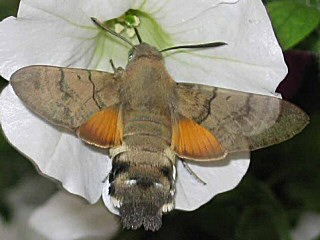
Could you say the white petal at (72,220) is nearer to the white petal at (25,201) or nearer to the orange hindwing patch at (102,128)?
the white petal at (25,201)

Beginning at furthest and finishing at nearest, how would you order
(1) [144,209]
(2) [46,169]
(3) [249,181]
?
(3) [249,181]
(2) [46,169]
(1) [144,209]

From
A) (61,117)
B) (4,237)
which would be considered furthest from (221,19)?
(4,237)

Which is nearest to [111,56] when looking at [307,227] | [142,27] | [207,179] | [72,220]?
[142,27]

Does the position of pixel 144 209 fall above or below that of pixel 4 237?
above

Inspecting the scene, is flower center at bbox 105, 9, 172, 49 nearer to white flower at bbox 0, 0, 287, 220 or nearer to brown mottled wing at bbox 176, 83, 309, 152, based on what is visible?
white flower at bbox 0, 0, 287, 220

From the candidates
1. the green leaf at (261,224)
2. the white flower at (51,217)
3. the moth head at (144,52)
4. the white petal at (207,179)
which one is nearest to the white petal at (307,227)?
the green leaf at (261,224)

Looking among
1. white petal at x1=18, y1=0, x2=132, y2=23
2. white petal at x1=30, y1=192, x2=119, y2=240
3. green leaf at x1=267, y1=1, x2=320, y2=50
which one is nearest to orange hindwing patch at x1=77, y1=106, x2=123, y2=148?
white petal at x1=18, y1=0, x2=132, y2=23

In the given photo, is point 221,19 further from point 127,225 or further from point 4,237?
point 4,237
